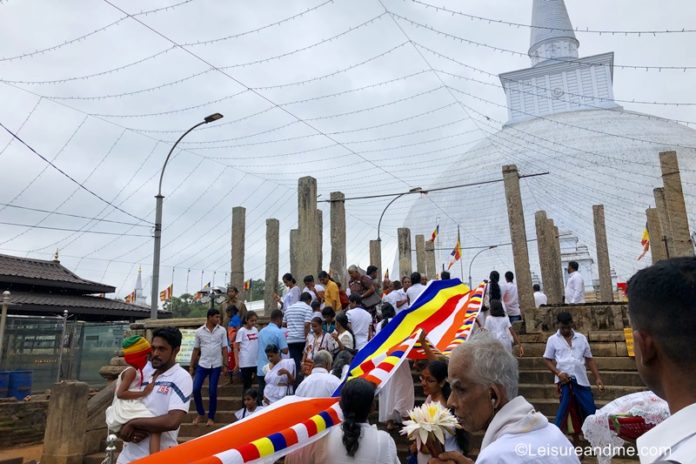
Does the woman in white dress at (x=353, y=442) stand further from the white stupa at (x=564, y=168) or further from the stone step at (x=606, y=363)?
the white stupa at (x=564, y=168)

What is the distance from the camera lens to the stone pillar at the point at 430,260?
24.7m

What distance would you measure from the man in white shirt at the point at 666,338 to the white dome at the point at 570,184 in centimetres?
3232

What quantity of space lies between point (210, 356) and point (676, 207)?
11.6 meters

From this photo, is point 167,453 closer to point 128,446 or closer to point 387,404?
point 128,446

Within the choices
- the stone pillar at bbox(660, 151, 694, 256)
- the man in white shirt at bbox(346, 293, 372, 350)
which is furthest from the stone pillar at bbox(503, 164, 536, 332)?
the man in white shirt at bbox(346, 293, 372, 350)

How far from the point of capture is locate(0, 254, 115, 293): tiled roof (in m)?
16.2

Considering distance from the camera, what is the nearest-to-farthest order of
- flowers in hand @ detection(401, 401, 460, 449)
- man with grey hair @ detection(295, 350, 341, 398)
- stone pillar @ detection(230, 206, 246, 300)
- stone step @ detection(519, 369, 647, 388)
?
flowers in hand @ detection(401, 401, 460, 449) < man with grey hair @ detection(295, 350, 341, 398) < stone step @ detection(519, 369, 647, 388) < stone pillar @ detection(230, 206, 246, 300)

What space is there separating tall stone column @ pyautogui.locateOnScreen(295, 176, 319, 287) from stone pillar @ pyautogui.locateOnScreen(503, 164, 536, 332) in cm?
567

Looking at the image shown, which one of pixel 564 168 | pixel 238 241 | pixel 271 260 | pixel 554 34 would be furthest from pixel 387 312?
pixel 554 34

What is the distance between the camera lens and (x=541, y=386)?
7504 mm

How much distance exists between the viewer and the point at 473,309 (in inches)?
291

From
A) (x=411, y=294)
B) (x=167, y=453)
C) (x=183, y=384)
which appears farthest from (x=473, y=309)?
(x=167, y=453)

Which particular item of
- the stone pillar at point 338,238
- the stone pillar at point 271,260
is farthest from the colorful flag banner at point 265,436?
the stone pillar at point 271,260

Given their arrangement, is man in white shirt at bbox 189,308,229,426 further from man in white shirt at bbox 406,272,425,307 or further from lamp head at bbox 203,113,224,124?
lamp head at bbox 203,113,224,124
